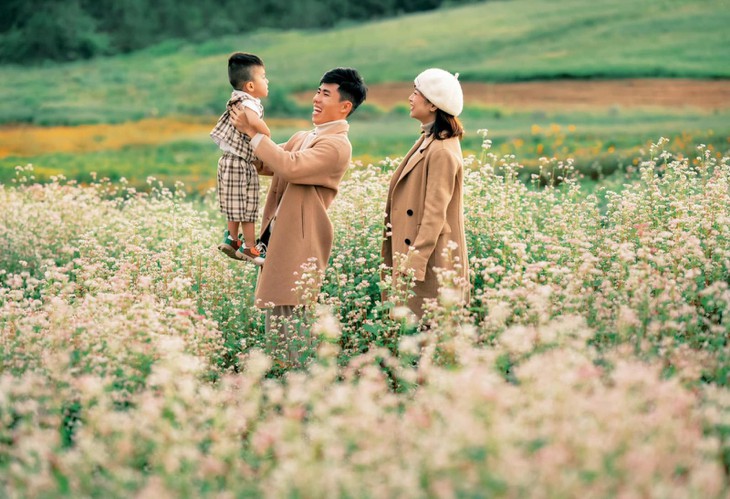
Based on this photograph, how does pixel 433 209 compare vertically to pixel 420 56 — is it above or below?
below

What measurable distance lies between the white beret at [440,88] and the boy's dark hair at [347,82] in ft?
1.28

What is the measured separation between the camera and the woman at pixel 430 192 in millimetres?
6062

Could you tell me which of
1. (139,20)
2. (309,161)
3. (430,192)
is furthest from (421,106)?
(139,20)

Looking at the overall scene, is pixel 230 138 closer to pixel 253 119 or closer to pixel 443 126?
pixel 253 119

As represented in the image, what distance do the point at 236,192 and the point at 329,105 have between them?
850mm

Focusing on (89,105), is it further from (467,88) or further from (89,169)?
(467,88)

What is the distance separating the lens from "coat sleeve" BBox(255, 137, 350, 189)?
5.95m

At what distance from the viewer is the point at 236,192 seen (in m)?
6.33

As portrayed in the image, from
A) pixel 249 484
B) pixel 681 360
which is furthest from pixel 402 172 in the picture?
pixel 249 484

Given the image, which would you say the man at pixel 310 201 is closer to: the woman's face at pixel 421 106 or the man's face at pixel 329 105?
the man's face at pixel 329 105

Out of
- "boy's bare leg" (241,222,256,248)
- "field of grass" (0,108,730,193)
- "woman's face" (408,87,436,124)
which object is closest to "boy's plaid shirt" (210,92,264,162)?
"boy's bare leg" (241,222,256,248)

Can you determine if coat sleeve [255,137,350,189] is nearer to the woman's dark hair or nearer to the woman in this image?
the woman

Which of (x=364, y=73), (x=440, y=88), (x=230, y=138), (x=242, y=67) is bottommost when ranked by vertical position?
(x=364, y=73)

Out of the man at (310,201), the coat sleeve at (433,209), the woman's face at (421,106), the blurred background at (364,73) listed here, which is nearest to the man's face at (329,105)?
the man at (310,201)
